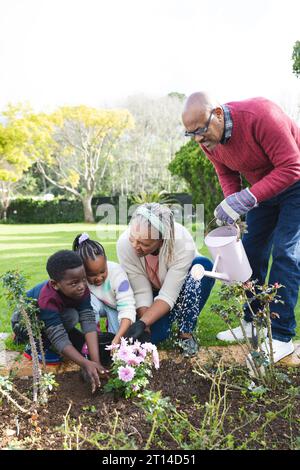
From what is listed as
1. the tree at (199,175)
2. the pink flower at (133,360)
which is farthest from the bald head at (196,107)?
the tree at (199,175)

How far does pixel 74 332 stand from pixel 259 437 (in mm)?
1184

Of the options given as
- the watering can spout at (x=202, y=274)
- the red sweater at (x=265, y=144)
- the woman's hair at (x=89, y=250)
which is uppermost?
the red sweater at (x=265, y=144)

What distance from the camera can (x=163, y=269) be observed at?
2.70m

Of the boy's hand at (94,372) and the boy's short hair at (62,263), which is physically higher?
the boy's short hair at (62,263)

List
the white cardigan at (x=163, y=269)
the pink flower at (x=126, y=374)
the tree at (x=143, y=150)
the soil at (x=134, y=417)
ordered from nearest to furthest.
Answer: the soil at (x=134, y=417), the pink flower at (x=126, y=374), the white cardigan at (x=163, y=269), the tree at (x=143, y=150)

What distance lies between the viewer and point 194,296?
2.71 meters

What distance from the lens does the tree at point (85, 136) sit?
936 inches

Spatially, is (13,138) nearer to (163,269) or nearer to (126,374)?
(163,269)

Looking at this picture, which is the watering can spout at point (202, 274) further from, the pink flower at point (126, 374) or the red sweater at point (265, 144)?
the pink flower at point (126, 374)

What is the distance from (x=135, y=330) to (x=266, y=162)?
3.73ft

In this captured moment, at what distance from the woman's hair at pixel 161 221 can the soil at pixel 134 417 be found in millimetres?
690

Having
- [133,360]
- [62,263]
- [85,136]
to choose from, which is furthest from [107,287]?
[85,136]

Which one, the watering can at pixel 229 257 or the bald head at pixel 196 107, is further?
the watering can at pixel 229 257
